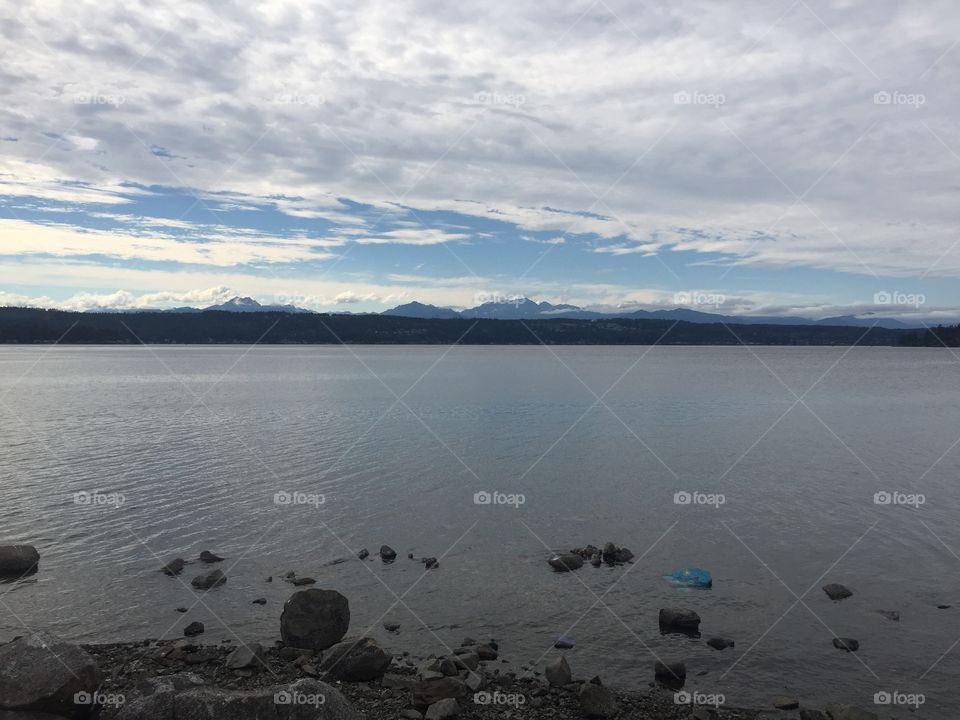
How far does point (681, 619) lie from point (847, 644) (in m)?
5.10

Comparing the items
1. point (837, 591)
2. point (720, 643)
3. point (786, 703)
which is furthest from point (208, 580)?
point (837, 591)

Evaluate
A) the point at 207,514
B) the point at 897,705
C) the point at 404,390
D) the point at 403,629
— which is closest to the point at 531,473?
the point at 207,514

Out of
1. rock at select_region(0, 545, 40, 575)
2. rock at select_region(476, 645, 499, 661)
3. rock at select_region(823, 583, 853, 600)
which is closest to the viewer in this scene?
rock at select_region(476, 645, 499, 661)

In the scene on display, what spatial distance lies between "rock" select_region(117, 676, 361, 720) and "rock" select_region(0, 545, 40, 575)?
53.7 ft

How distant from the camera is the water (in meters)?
21.0

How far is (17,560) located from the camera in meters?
26.3

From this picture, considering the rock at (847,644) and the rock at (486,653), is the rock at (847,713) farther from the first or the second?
the rock at (486,653)

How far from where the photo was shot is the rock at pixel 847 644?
20.4m

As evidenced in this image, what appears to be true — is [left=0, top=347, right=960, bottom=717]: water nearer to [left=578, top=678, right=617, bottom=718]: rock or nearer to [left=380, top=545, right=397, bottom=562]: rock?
[left=380, top=545, right=397, bottom=562]: rock

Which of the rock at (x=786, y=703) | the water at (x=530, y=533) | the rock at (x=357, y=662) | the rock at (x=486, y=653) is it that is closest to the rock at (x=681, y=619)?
the water at (x=530, y=533)

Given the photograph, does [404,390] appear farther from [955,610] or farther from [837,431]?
[955,610]

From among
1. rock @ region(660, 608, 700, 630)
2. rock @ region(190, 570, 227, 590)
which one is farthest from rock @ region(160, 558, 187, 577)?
rock @ region(660, 608, 700, 630)

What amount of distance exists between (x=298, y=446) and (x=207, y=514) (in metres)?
20.3

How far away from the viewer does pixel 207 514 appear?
34.5m
